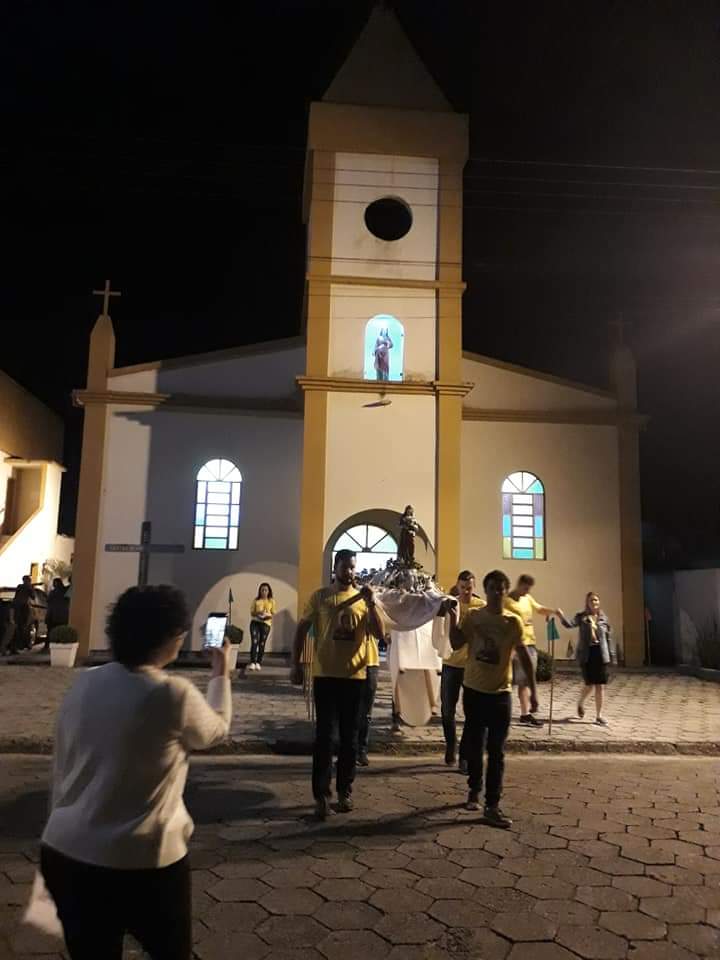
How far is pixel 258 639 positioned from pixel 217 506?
339cm

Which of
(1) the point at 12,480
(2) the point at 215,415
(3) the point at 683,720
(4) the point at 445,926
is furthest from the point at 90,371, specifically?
(4) the point at 445,926

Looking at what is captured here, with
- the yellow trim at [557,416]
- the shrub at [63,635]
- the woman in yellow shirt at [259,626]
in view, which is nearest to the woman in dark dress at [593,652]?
the woman in yellow shirt at [259,626]

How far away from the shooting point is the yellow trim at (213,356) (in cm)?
1648

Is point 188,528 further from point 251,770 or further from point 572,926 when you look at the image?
point 572,926

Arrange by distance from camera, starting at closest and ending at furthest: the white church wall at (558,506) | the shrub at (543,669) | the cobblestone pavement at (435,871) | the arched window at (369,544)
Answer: the cobblestone pavement at (435,871)
the shrub at (543,669)
the arched window at (369,544)
the white church wall at (558,506)

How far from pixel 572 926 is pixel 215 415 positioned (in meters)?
13.8

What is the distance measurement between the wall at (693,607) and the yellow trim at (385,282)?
7.92 m

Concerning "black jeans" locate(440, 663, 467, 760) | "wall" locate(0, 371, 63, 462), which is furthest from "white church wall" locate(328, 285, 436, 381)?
"wall" locate(0, 371, 63, 462)

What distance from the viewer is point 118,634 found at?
7.57 feet

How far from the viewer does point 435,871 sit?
14.5ft

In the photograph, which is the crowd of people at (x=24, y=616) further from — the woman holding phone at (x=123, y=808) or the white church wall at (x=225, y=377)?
the woman holding phone at (x=123, y=808)

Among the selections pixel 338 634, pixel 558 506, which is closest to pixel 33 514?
pixel 558 506

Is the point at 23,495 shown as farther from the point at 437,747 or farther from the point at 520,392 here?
the point at 437,747

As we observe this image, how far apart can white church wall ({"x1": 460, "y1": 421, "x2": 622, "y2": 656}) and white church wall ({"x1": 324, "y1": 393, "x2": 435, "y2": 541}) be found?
197 cm
